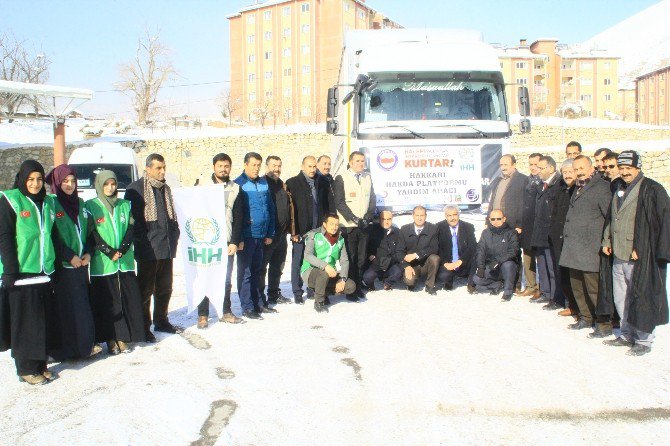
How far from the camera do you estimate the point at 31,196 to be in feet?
15.9

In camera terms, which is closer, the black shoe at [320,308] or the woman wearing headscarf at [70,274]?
the woman wearing headscarf at [70,274]

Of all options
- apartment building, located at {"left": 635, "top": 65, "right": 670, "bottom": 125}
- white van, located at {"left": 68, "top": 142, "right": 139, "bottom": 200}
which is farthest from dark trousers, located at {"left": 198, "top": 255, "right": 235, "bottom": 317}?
apartment building, located at {"left": 635, "top": 65, "right": 670, "bottom": 125}

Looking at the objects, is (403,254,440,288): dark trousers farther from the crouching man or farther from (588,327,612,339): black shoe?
(588,327,612,339): black shoe

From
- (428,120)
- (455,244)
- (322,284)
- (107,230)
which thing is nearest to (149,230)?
(107,230)

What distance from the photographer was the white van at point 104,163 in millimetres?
16203

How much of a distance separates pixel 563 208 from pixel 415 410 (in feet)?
11.7

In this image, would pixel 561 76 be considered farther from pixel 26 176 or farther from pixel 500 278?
pixel 26 176

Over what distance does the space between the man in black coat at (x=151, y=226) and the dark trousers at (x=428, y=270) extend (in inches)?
132

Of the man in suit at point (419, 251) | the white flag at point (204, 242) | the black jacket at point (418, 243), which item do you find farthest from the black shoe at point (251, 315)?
the black jacket at point (418, 243)

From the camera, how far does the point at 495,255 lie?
812 centimetres

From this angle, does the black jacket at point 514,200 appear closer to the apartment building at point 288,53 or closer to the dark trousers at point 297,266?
the dark trousers at point 297,266

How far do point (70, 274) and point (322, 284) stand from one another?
297 centimetres

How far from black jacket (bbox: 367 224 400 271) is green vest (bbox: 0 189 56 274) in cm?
447

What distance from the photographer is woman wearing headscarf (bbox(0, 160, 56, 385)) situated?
4738 mm
